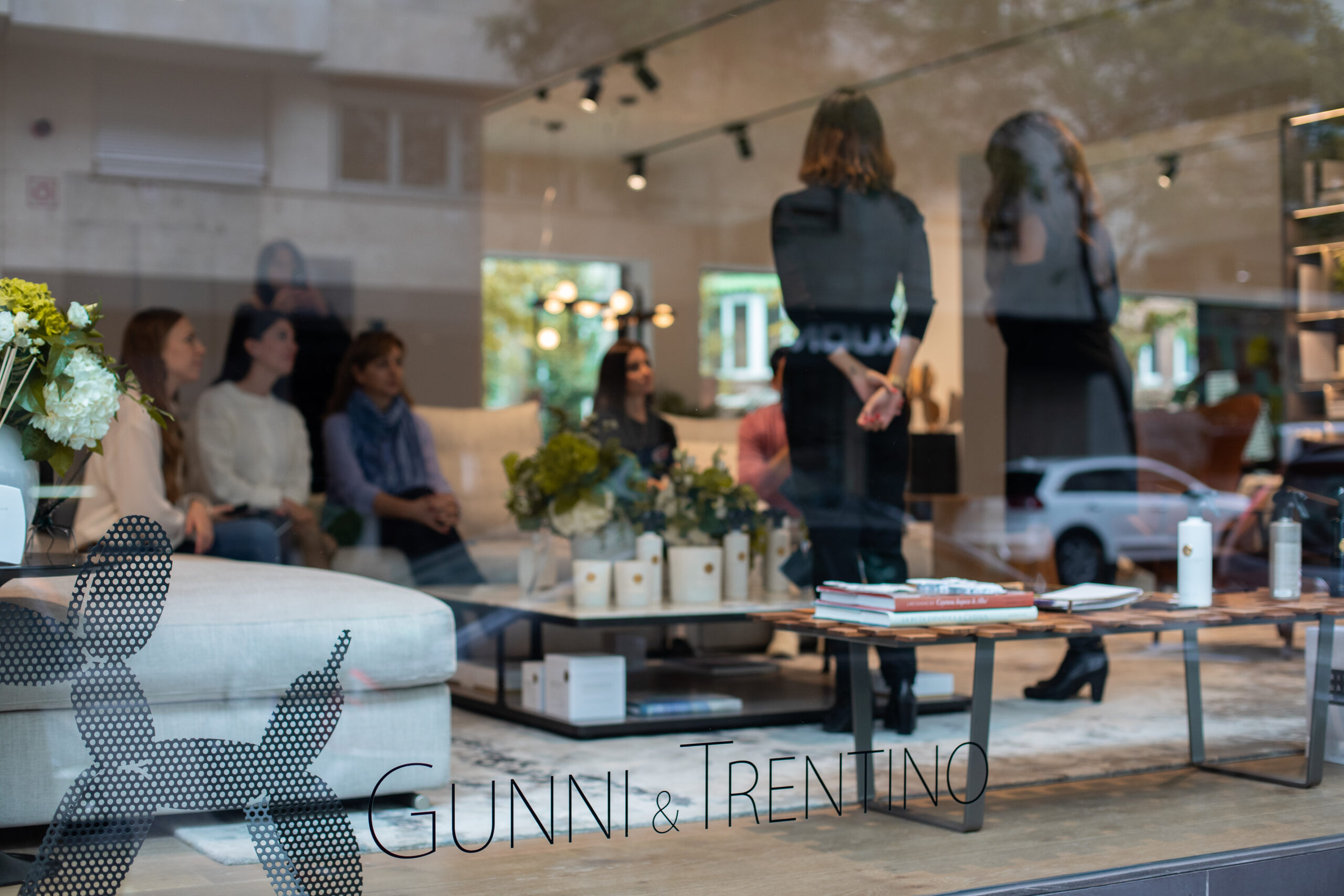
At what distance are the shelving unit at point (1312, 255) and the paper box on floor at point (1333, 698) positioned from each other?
4.70ft

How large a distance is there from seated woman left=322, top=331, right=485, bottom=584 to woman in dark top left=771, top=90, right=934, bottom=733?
4.78 feet

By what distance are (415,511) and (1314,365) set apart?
365 centimetres

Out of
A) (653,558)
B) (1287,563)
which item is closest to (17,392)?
(653,558)

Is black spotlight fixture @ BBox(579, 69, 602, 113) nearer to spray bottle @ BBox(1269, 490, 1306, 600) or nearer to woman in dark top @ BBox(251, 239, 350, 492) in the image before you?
woman in dark top @ BBox(251, 239, 350, 492)

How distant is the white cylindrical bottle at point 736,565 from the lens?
3.51 m

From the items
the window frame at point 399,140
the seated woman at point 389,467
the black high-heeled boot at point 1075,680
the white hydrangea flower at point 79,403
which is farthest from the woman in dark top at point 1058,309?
the window frame at point 399,140

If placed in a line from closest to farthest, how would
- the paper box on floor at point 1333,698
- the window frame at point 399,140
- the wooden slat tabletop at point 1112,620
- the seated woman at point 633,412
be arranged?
the wooden slat tabletop at point 1112,620 < the paper box on floor at point 1333,698 < the seated woman at point 633,412 < the window frame at point 399,140

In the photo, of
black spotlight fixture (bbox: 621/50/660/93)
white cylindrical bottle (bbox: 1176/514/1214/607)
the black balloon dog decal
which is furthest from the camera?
black spotlight fixture (bbox: 621/50/660/93)

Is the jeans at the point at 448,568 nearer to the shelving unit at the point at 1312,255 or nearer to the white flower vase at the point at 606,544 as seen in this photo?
the white flower vase at the point at 606,544

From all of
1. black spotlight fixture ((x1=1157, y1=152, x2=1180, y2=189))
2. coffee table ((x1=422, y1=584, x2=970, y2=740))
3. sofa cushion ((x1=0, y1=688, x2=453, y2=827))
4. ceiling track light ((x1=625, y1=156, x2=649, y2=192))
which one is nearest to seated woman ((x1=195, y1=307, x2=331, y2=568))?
coffee table ((x1=422, y1=584, x2=970, y2=740))

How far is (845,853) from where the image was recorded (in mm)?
2188

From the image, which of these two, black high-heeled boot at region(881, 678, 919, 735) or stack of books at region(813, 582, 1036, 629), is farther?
black high-heeled boot at region(881, 678, 919, 735)

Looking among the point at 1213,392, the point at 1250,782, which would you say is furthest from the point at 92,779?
the point at 1213,392

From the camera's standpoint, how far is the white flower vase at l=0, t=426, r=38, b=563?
186 cm
